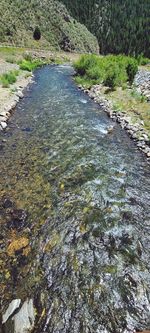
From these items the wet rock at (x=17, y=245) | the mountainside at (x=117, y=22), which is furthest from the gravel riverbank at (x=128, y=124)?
the mountainside at (x=117, y=22)

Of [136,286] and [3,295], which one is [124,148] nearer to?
[136,286]

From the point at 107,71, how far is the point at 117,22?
14208 cm

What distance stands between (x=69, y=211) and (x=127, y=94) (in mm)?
20129

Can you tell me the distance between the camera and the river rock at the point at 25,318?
615 cm

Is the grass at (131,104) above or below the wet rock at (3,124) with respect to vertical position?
above

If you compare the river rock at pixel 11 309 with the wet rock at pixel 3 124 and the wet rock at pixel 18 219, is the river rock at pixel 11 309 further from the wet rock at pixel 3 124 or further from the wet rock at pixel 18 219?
the wet rock at pixel 3 124

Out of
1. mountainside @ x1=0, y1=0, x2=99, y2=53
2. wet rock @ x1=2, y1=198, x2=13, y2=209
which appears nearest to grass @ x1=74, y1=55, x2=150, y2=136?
wet rock @ x1=2, y1=198, x2=13, y2=209

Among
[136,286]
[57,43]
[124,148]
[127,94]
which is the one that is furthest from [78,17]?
[136,286]

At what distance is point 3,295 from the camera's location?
22.8 feet

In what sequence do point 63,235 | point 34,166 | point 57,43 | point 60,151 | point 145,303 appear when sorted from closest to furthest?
point 145,303, point 63,235, point 34,166, point 60,151, point 57,43

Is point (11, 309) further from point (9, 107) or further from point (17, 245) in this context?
point (9, 107)

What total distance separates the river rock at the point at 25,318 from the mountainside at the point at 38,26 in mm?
72103

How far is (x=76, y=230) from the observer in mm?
9250

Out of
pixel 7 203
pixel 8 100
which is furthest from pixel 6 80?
pixel 7 203
